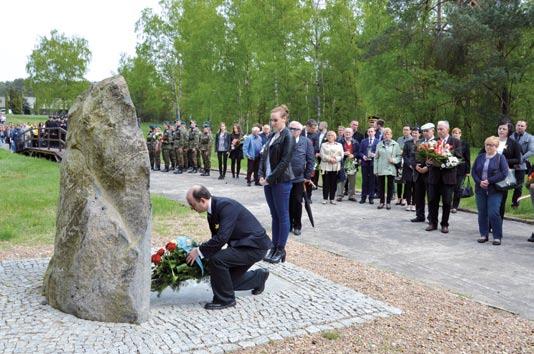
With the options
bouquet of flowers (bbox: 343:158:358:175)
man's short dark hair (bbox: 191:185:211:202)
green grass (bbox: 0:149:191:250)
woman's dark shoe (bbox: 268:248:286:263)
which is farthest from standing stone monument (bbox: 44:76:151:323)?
bouquet of flowers (bbox: 343:158:358:175)

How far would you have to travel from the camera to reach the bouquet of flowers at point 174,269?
17.9ft

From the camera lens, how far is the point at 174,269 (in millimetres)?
5504

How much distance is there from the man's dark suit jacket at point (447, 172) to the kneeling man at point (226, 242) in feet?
16.2

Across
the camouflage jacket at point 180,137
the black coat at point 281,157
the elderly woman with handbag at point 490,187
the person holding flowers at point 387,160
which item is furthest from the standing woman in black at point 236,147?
the black coat at point 281,157

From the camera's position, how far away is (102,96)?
5047 millimetres

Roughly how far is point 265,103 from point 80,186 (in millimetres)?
33408

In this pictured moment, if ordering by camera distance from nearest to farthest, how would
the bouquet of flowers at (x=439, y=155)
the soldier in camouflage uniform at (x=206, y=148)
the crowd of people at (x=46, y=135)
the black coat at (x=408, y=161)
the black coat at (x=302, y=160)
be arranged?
the black coat at (x=302, y=160)
the bouquet of flowers at (x=439, y=155)
the black coat at (x=408, y=161)
the soldier in camouflage uniform at (x=206, y=148)
the crowd of people at (x=46, y=135)

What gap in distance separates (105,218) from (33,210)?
6704mm

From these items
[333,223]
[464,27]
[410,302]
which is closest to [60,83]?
[464,27]

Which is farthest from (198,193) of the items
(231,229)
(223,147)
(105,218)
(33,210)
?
(223,147)

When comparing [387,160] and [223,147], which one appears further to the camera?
[223,147]

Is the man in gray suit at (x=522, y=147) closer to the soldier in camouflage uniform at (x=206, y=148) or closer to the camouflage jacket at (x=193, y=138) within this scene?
the soldier in camouflage uniform at (x=206, y=148)

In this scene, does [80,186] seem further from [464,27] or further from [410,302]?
[464,27]

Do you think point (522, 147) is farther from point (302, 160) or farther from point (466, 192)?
point (302, 160)
